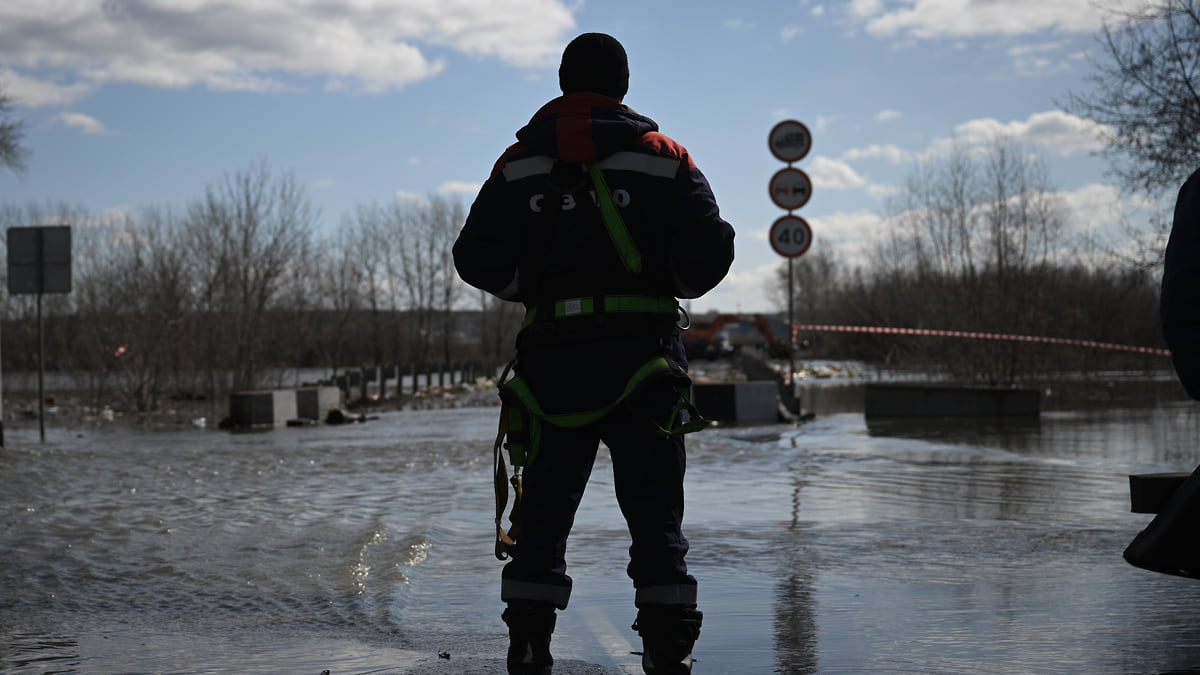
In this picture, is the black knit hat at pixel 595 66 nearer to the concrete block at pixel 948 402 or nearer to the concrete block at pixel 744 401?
the concrete block at pixel 744 401

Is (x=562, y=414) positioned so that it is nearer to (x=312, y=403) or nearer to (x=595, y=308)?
(x=595, y=308)

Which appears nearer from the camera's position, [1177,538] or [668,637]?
[1177,538]

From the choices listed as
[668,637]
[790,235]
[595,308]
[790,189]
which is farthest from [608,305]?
[790,189]

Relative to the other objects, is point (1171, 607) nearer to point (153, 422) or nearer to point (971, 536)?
point (971, 536)

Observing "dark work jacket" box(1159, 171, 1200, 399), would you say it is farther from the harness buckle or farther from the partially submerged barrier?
the partially submerged barrier

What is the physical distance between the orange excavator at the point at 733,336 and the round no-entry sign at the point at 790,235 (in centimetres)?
3397

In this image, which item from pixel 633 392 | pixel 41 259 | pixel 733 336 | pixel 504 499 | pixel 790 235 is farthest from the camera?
pixel 733 336

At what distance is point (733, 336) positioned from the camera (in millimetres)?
61781

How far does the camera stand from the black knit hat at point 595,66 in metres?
3.41

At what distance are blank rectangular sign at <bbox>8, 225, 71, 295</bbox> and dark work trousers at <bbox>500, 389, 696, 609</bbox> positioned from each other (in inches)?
526

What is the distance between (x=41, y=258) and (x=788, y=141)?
9.78m

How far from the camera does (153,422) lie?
2070 cm

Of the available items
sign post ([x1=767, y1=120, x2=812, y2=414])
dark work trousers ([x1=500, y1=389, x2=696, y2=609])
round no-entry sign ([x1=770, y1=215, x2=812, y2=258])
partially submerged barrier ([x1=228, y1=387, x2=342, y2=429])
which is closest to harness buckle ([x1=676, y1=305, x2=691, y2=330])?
dark work trousers ([x1=500, y1=389, x2=696, y2=609])

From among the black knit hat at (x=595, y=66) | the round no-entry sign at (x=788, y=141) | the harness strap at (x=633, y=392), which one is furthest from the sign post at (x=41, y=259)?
the harness strap at (x=633, y=392)
